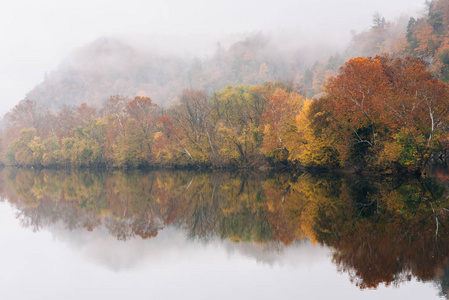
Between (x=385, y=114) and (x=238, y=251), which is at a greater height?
(x=385, y=114)

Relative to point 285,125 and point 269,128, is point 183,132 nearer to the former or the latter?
point 269,128

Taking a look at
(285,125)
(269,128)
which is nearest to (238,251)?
(285,125)

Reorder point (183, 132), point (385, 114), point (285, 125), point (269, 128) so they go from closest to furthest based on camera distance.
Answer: point (385, 114) < point (285, 125) < point (269, 128) < point (183, 132)

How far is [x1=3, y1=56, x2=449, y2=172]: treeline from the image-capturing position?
3412cm

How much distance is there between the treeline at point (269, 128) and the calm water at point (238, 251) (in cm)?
1299

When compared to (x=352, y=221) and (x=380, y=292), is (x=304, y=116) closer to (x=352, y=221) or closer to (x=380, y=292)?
(x=352, y=221)

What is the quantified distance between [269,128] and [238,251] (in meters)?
41.4

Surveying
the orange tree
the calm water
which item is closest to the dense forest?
the orange tree

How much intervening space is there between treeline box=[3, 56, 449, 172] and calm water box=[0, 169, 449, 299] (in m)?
13.0

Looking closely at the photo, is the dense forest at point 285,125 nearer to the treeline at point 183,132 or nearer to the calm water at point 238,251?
the treeline at point 183,132

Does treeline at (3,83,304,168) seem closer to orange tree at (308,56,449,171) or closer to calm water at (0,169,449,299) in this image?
orange tree at (308,56,449,171)

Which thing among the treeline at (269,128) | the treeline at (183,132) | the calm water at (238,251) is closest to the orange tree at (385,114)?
the treeline at (269,128)

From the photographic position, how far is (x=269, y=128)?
53781mm

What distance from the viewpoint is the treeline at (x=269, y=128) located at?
34.1m
